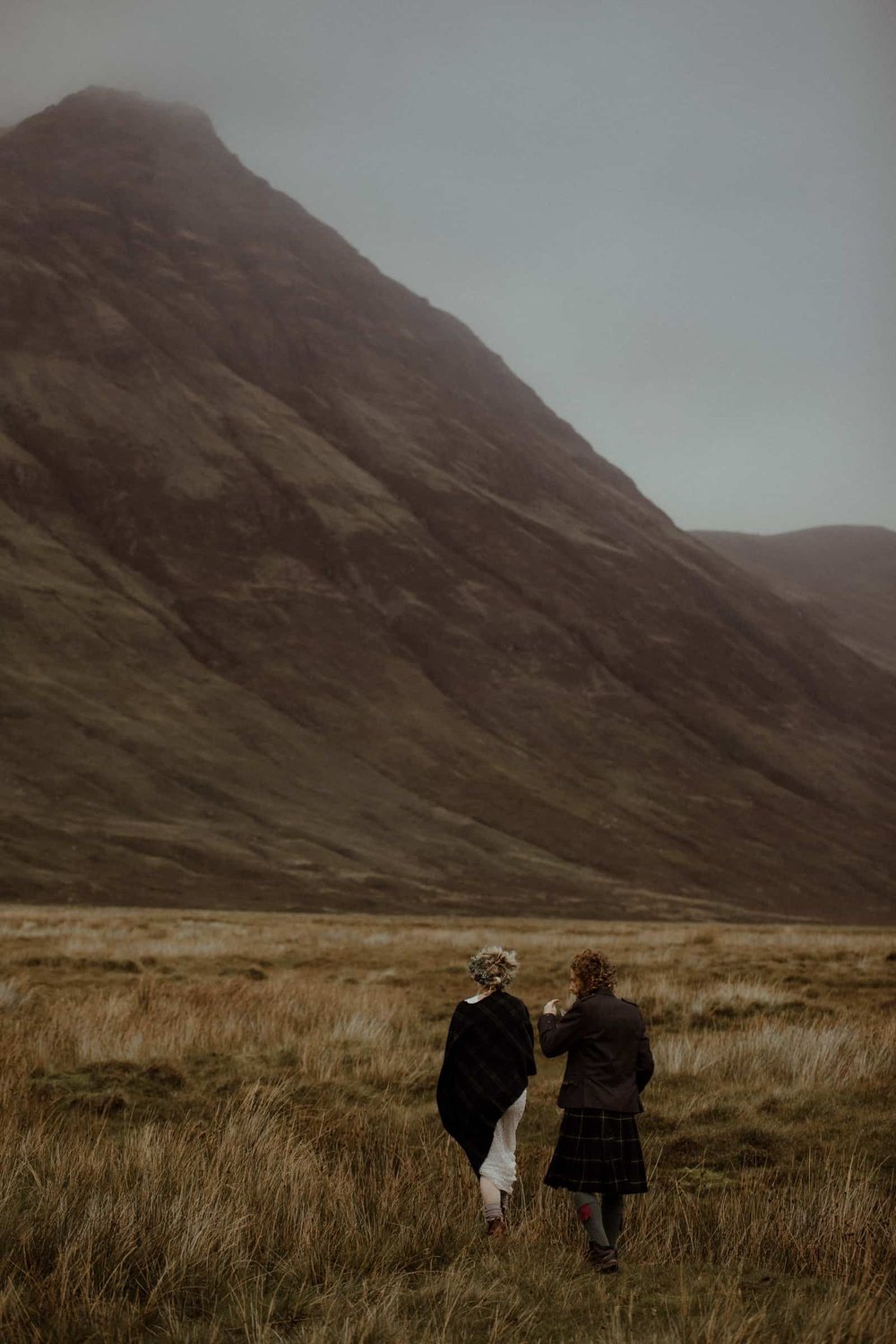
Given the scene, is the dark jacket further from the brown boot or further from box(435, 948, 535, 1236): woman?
the brown boot

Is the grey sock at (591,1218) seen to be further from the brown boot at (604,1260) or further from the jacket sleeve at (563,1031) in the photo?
the jacket sleeve at (563,1031)

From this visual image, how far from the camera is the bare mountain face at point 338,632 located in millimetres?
93875

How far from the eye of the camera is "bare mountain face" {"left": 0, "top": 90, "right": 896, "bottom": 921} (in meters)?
93.9

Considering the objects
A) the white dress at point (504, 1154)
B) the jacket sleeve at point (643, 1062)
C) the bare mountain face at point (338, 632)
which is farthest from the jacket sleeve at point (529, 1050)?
the bare mountain face at point (338, 632)

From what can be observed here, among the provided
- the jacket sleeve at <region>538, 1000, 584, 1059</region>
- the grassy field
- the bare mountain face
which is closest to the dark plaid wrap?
A: the jacket sleeve at <region>538, 1000, 584, 1059</region>

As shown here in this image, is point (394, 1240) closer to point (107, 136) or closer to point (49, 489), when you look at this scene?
point (49, 489)

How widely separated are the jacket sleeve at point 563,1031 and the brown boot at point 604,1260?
3.58 feet

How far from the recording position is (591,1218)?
6527 mm

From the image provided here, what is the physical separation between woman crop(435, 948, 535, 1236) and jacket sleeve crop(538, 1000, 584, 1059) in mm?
198

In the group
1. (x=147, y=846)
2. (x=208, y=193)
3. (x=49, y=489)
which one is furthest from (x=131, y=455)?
(x=208, y=193)

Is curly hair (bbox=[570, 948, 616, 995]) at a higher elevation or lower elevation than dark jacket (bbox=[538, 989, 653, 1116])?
higher

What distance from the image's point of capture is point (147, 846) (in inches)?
3285

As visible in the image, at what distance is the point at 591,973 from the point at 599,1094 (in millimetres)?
720

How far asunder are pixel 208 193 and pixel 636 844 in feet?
469
